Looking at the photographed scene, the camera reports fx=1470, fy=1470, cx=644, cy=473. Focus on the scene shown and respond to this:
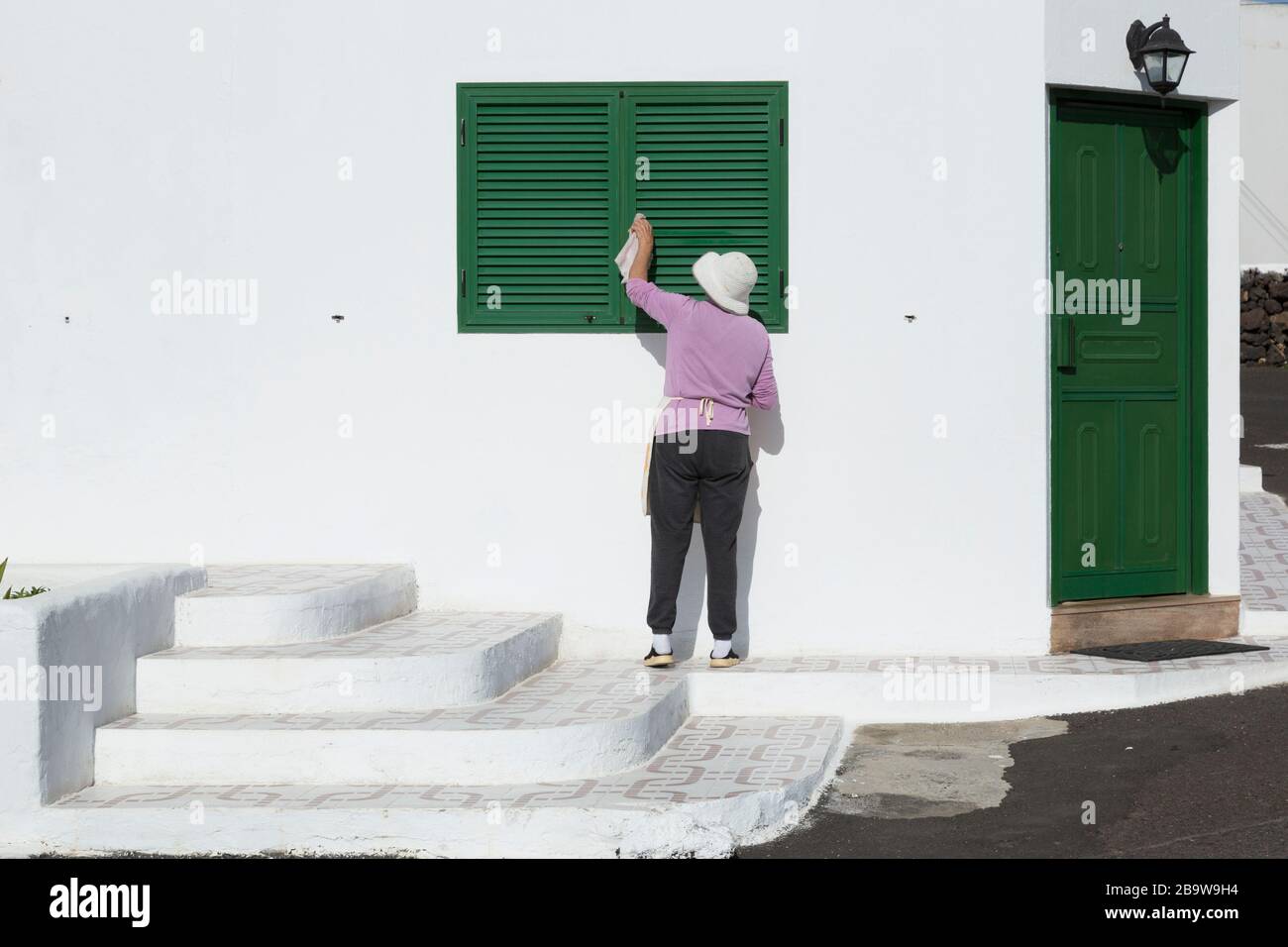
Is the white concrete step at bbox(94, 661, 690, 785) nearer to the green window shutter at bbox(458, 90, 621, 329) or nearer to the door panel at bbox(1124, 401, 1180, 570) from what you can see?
the green window shutter at bbox(458, 90, 621, 329)

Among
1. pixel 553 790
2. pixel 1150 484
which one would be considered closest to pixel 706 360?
pixel 553 790

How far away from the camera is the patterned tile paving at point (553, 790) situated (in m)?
5.03

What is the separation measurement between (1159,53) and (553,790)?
15.2 feet

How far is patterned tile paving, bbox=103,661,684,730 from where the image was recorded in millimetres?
5419

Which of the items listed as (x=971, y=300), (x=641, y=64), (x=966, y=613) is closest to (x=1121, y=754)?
(x=966, y=613)

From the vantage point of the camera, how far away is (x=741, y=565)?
23.3ft

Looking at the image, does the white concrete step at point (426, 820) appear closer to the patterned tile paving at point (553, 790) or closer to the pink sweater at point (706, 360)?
the patterned tile paving at point (553, 790)

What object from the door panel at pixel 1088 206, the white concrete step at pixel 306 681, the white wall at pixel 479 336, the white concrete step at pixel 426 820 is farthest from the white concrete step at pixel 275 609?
the door panel at pixel 1088 206

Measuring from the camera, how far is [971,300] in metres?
7.01

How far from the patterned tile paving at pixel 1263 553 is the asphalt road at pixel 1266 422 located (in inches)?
27.9

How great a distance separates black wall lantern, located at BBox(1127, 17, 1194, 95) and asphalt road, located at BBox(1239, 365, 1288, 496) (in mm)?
6052

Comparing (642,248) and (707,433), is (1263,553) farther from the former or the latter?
(642,248)

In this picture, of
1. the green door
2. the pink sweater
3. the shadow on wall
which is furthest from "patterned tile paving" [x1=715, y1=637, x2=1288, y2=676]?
the pink sweater

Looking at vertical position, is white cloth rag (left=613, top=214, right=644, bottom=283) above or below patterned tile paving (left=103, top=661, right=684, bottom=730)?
above
